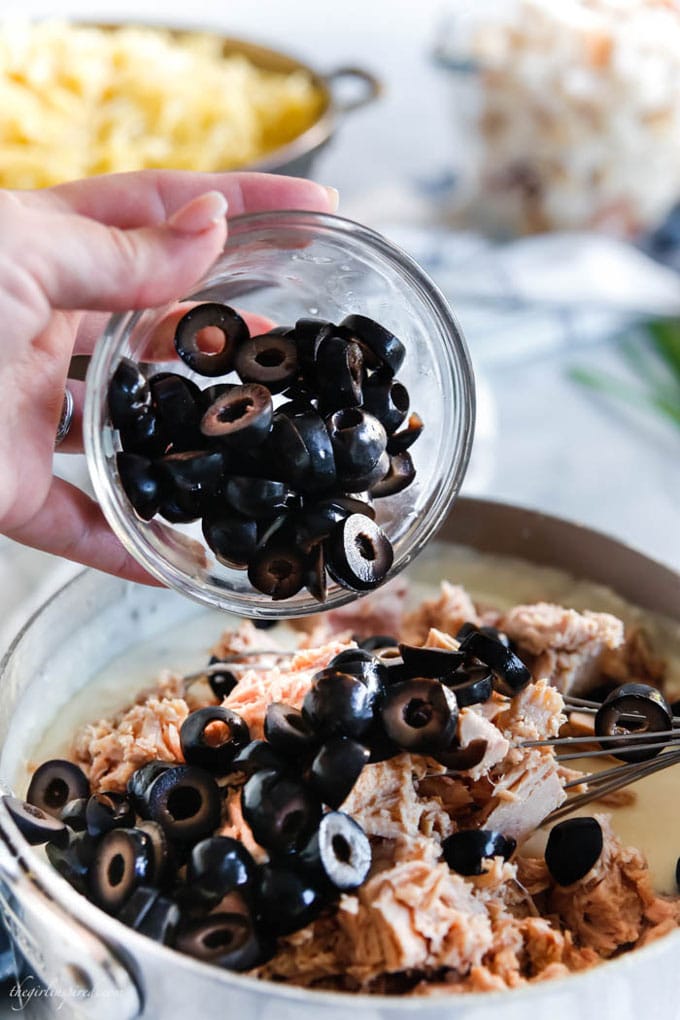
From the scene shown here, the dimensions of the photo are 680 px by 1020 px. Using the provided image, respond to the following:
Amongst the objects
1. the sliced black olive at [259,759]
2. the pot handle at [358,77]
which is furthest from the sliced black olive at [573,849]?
the pot handle at [358,77]

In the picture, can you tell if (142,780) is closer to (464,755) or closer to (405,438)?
(464,755)

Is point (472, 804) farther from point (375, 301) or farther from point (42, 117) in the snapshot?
point (42, 117)

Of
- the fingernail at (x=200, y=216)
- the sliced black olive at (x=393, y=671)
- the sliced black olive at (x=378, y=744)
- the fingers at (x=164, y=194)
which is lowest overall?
the sliced black olive at (x=378, y=744)

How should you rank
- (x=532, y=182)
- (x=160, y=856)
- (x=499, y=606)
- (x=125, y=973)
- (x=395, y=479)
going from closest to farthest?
(x=125, y=973), (x=160, y=856), (x=395, y=479), (x=499, y=606), (x=532, y=182)

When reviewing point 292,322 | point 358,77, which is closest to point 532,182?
point 358,77

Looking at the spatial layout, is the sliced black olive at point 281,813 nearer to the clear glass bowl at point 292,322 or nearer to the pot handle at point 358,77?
the clear glass bowl at point 292,322

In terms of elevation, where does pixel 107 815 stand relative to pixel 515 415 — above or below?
above

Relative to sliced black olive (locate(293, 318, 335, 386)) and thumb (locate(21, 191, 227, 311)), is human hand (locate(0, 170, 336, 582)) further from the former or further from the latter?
sliced black olive (locate(293, 318, 335, 386))

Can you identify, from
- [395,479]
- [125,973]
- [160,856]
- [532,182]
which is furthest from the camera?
[532,182]
